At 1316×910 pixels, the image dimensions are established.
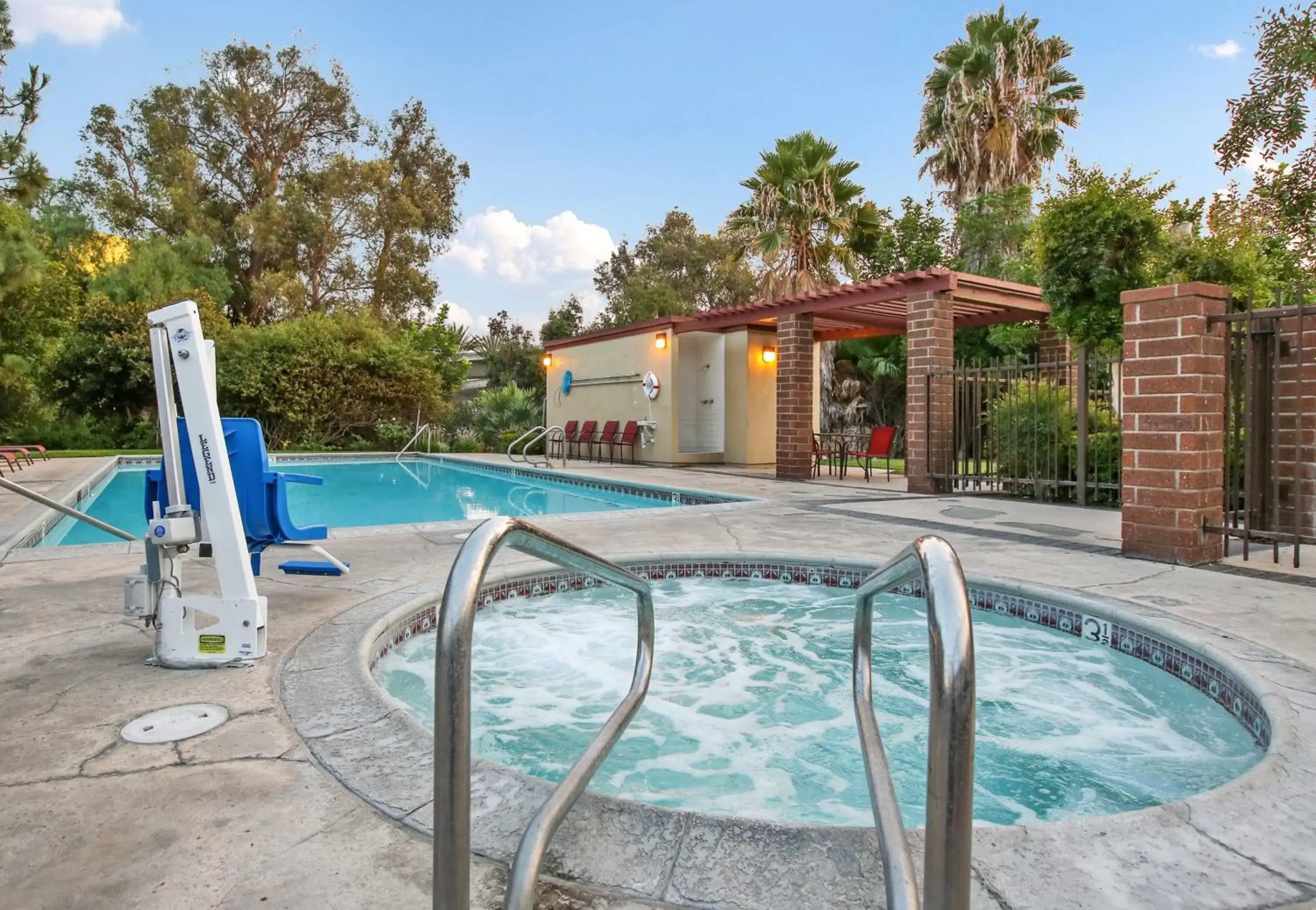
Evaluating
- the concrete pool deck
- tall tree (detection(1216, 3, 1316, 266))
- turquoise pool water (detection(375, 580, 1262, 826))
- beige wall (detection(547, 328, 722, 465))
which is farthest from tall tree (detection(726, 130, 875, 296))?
the concrete pool deck

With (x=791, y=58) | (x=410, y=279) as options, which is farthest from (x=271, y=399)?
(x=791, y=58)

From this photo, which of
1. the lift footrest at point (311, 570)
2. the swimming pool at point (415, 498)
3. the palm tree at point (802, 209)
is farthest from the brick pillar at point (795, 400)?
the lift footrest at point (311, 570)

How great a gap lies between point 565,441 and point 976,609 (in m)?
12.6

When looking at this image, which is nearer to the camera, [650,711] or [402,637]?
[650,711]

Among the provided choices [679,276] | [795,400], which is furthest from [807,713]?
[679,276]

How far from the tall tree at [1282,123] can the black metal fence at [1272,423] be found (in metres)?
9.44

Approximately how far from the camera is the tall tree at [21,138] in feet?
30.0

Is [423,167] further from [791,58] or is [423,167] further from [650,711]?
[650,711]

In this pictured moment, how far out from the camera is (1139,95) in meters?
15.3

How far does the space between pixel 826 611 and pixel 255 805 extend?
11.3 feet

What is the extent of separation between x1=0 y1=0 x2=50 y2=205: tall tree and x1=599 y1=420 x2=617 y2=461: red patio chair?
31.1 feet

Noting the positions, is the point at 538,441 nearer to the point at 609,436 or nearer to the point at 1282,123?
the point at 609,436

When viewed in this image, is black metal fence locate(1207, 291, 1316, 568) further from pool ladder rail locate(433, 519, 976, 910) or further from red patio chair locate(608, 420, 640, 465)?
red patio chair locate(608, 420, 640, 465)

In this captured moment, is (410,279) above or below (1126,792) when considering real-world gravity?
above
